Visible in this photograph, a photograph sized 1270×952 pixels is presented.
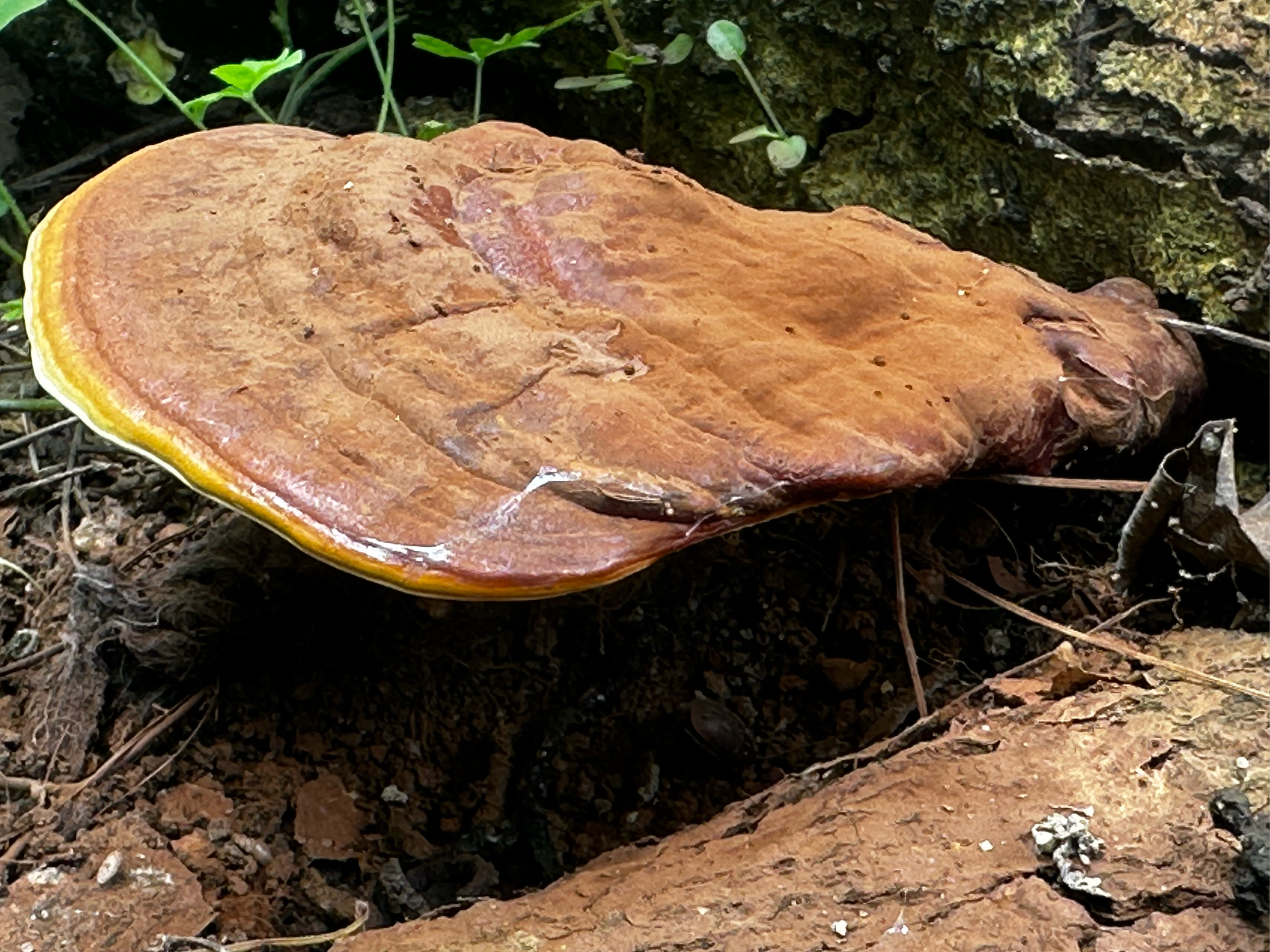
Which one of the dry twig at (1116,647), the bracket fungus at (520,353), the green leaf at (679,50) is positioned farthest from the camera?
the green leaf at (679,50)

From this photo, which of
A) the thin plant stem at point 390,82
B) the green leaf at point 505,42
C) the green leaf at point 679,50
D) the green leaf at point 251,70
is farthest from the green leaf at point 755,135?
the green leaf at point 251,70

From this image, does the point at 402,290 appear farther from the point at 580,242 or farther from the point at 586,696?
the point at 586,696

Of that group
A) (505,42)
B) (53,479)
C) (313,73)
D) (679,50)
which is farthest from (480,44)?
(53,479)

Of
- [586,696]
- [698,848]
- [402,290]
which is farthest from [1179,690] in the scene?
[402,290]

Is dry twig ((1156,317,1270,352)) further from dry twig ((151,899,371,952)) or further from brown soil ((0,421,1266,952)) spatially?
dry twig ((151,899,371,952))

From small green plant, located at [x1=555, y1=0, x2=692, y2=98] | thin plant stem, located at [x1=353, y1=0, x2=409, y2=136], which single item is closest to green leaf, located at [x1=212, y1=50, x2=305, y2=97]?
thin plant stem, located at [x1=353, y1=0, x2=409, y2=136]

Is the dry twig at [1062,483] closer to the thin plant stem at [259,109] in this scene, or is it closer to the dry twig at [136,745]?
the dry twig at [136,745]
